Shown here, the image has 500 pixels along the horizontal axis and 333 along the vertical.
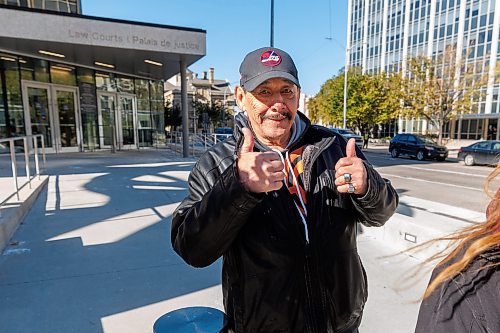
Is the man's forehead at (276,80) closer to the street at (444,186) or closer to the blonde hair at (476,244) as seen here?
the blonde hair at (476,244)

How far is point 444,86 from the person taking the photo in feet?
76.6

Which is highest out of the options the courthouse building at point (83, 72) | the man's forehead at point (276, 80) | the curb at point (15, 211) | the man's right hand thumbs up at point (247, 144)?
the courthouse building at point (83, 72)

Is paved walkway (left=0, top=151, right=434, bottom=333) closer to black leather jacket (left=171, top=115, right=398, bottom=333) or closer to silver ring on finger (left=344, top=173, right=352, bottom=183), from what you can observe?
black leather jacket (left=171, top=115, right=398, bottom=333)

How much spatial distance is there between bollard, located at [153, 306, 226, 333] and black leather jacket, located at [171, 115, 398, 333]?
0.14m

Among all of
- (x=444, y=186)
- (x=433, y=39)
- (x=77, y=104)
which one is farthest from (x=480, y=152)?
(x=433, y=39)

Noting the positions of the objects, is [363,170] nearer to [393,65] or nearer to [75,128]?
[75,128]

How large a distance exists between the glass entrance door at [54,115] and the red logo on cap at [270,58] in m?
14.0

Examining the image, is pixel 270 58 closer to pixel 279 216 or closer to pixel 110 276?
pixel 279 216

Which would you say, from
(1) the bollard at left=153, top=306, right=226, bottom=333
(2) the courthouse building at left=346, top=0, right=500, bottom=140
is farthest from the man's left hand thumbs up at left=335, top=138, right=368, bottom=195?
(2) the courthouse building at left=346, top=0, right=500, bottom=140

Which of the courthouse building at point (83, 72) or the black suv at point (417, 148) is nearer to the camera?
the courthouse building at point (83, 72)

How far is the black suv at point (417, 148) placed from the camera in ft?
57.5

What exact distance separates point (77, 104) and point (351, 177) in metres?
15.9

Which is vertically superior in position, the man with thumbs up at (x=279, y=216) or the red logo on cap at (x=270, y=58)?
the red logo on cap at (x=270, y=58)

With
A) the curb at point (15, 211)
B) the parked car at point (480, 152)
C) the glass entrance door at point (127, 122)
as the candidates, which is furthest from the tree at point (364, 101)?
the curb at point (15, 211)
